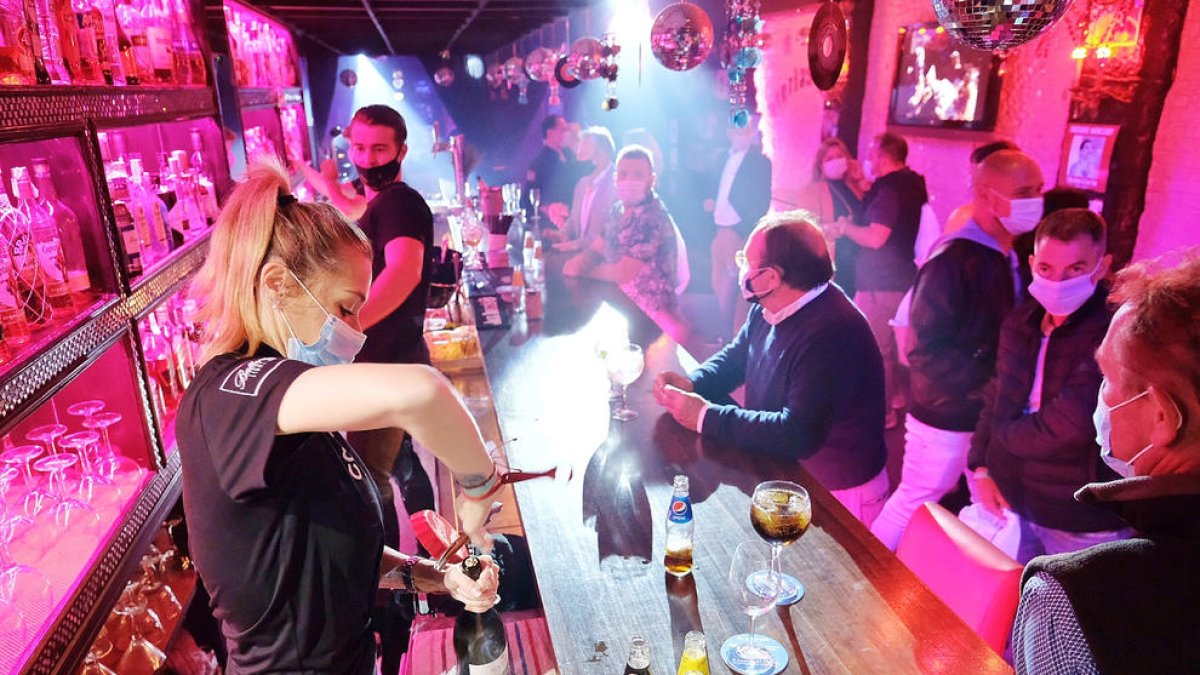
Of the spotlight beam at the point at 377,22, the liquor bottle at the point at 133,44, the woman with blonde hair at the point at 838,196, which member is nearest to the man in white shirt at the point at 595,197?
the woman with blonde hair at the point at 838,196

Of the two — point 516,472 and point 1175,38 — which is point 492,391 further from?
point 1175,38

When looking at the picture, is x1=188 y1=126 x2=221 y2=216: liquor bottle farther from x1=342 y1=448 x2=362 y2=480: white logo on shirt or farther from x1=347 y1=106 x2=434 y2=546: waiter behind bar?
x1=342 y1=448 x2=362 y2=480: white logo on shirt

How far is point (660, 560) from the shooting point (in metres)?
1.54

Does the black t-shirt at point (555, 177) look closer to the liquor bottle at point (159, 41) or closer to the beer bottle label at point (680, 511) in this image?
the liquor bottle at point (159, 41)

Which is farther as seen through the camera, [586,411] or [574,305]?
[574,305]

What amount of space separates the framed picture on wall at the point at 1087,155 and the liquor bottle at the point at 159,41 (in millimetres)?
3868

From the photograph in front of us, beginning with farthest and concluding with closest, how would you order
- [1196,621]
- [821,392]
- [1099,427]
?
[821,392] < [1099,427] < [1196,621]

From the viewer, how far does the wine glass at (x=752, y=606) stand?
4.12 ft

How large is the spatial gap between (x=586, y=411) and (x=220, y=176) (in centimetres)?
167

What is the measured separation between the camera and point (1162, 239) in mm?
3225

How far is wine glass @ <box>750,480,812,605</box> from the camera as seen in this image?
140 centimetres

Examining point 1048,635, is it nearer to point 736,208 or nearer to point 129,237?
point 129,237

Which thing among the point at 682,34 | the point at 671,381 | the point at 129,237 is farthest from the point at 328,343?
the point at 682,34

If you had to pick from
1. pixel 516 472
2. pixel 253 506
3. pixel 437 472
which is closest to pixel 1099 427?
pixel 516 472
